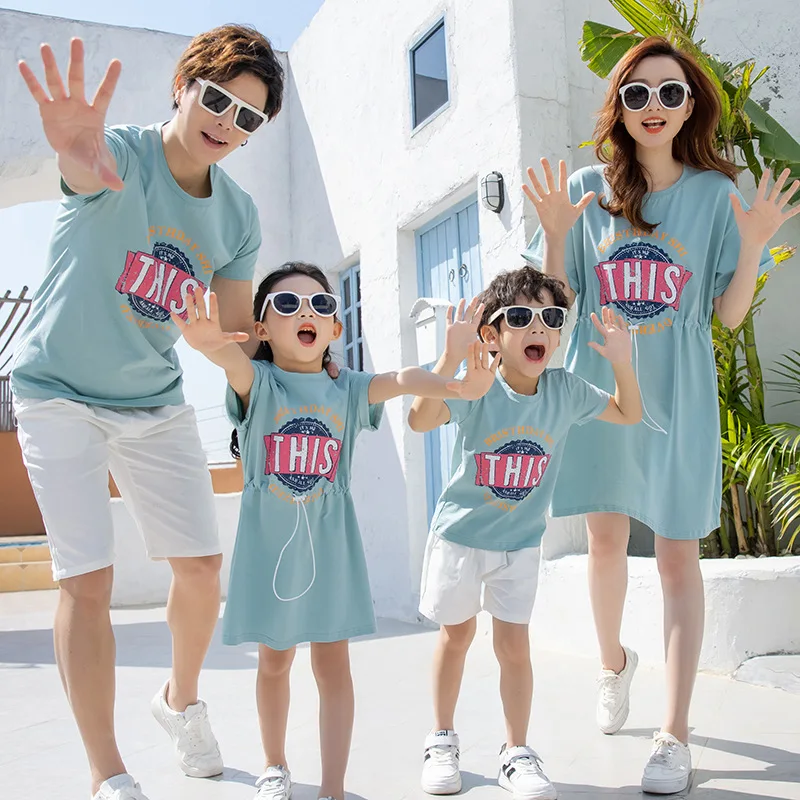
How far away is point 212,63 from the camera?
2291 millimetres

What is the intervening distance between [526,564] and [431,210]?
11.8ft

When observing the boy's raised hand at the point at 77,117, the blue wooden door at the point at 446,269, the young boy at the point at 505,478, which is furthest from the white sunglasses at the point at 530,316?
the blue wooden door at the point at 446,269

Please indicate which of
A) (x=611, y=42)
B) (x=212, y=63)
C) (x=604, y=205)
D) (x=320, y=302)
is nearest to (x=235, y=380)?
(x=320, y=302)

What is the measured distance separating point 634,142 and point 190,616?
75.1 inches

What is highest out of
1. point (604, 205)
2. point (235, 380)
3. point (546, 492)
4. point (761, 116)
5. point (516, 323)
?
point (761, 116)

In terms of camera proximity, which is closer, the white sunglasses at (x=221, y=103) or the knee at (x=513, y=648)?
the white sunglasses at (x=221, y=103)

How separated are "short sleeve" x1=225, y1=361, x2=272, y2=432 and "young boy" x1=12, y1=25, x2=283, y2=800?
0.20 meters

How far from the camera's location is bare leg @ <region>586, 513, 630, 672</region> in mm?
2746

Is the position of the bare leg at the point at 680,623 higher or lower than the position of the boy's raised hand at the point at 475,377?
lower

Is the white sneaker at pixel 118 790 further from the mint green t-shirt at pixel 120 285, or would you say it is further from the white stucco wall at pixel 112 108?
the white stucco wall at pixel 112 108

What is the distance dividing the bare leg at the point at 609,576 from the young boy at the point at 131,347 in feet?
3.75

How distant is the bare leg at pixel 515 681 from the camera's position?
7.79 ft

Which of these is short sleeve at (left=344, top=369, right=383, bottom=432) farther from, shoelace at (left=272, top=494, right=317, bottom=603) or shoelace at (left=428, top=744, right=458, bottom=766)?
shoelace at (left=428, top=744, right=458, bottom=766)

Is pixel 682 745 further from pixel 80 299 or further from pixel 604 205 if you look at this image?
pixel 80 299
